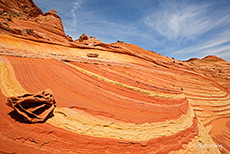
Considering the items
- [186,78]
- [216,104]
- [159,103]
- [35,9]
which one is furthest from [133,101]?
[35,9]

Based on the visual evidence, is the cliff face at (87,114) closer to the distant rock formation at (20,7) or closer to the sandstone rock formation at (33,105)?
the sandstone rock formation at (33,105)

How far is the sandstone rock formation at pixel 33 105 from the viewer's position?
9.56ft

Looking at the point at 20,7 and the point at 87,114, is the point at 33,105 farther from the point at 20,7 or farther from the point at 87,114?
the point at 20,7

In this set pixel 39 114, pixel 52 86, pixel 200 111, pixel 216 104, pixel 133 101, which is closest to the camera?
pixel 39 114

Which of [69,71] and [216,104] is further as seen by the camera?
[216,104]

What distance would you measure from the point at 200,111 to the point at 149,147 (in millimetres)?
10865

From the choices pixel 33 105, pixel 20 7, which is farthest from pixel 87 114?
pixel 20 7

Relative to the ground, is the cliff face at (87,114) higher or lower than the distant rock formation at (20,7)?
lower

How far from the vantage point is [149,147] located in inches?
145

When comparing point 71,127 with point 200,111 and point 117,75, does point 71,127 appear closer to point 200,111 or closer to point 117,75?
point 117,75

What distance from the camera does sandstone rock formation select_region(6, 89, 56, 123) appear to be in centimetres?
291

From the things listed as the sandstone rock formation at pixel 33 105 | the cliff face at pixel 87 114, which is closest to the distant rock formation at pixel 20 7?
the cliff face at pixel 87 114

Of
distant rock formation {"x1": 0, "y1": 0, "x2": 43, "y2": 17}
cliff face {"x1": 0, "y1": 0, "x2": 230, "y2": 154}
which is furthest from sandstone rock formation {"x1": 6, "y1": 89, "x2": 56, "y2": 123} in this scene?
distant rock formation {"x1": 0, "y1": 0, "x2": 43, "y2": 17}

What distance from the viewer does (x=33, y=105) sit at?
3.26 meters
